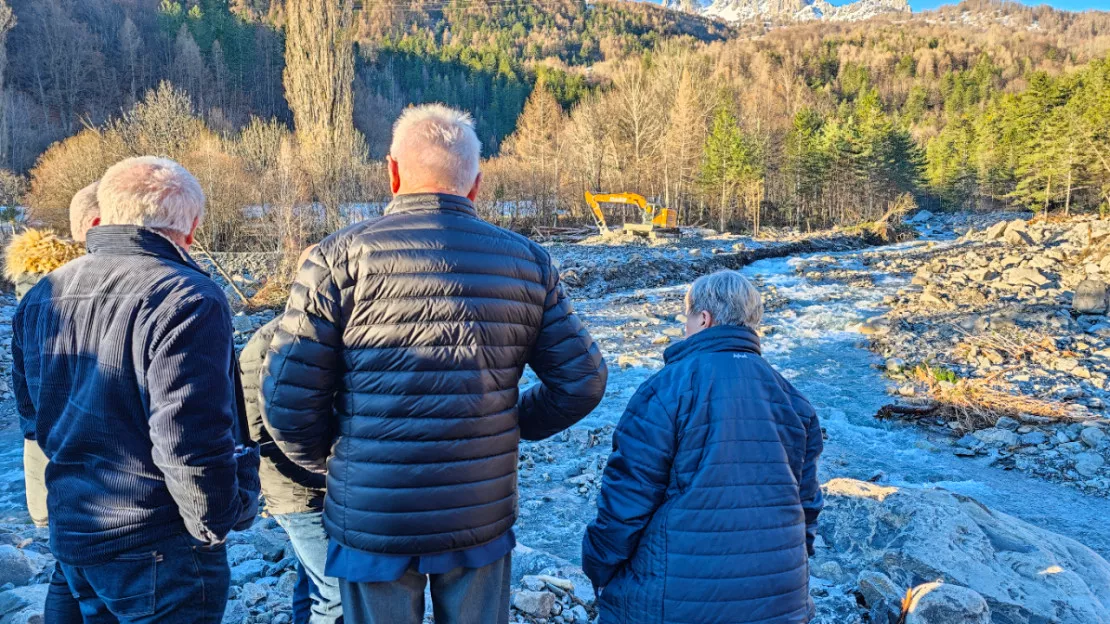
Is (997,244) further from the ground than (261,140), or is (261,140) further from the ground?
(261,140)

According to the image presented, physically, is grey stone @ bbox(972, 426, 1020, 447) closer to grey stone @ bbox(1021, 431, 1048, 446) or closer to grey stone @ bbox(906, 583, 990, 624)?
grey stone @ bbox(1021, 431, 1048, 446)

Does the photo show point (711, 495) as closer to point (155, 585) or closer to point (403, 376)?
point (403, 376)

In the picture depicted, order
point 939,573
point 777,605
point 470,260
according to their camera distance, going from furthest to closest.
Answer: point 939,573 < point 777,605 < point 470,260

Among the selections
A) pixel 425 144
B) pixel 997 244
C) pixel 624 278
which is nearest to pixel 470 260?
pixel 425 144

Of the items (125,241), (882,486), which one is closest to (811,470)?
(125,241)

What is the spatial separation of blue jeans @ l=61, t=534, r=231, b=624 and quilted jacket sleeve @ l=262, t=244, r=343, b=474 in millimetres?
439

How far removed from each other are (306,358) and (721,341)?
1154 millimetres

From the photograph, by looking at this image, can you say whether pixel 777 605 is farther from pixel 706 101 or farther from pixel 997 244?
pixel 706 101

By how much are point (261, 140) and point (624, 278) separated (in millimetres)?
13034

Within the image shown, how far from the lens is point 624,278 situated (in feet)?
56.8

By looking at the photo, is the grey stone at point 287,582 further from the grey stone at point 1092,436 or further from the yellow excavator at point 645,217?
the yellow excavator at point 645,217

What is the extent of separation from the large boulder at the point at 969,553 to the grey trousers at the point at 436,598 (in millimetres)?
1982

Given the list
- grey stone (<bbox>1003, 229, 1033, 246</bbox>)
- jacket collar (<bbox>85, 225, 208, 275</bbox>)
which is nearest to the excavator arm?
grey stone (<bbox>1003, 229, 1033, 246</bbox>)

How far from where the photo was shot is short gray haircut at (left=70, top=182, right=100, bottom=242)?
2.02 metres
